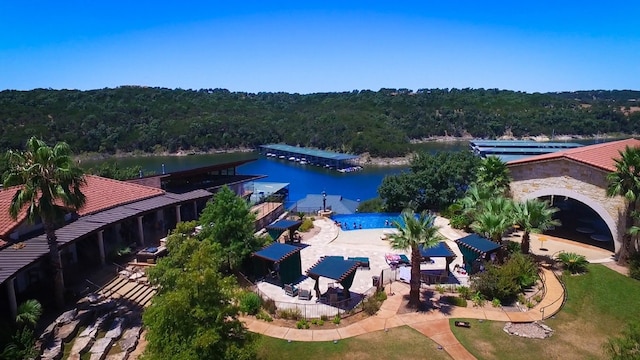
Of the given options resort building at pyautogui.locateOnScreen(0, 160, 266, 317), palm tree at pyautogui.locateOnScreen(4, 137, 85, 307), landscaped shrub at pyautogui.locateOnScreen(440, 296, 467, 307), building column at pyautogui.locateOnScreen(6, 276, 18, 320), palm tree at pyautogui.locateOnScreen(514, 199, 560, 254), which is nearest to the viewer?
building column at pyautogui.locateOnScreen(6, 276, 18, 320)

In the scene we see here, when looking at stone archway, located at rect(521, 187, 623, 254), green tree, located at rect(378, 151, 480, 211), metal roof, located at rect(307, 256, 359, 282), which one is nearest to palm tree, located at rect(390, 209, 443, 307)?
metal roof, located at rect(307, 256, 359, 282)

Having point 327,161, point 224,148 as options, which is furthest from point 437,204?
point 224,148

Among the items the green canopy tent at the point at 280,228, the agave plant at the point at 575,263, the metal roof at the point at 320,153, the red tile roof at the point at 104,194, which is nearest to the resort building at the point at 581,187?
the agave plant at the point at 575,263

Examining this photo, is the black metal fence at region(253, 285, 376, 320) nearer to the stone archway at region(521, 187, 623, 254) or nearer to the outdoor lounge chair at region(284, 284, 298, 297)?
the outdoor lounge chair at region(284, 284, 298, 297)

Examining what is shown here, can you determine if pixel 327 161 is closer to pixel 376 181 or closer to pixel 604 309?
pixel 376 181

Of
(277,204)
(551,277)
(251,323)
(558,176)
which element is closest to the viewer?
(251,323)

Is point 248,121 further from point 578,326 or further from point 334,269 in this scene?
point 578,326
